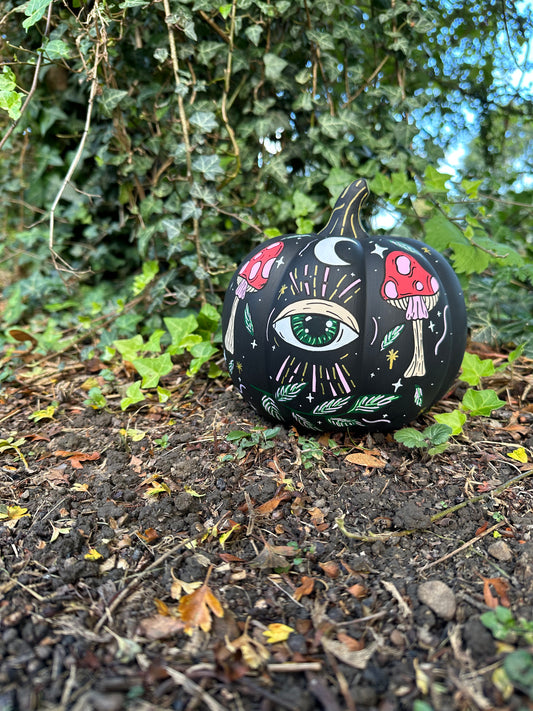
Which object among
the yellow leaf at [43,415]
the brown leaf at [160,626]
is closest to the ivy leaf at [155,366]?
the yellow leaf at [43,415]

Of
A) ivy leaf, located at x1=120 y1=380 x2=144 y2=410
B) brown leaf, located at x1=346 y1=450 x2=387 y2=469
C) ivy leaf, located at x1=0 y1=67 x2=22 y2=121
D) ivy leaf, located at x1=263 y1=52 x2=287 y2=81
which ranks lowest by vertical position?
ivy leaf, located at x1=120 y1=380 x2=144 y2=410

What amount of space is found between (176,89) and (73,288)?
1.72 metres

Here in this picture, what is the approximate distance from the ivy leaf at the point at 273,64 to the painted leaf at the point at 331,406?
74.3 inches

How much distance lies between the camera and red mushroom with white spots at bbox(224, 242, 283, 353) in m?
2.18

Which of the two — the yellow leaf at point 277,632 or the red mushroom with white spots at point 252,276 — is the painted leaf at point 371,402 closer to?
the red mushroom with white spots at point 252,276

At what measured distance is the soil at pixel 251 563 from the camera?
48.7 inches

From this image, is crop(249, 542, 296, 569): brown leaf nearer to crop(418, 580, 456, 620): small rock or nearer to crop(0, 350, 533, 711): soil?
crop(0, 350, 533, 711): soil

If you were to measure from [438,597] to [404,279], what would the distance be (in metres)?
1.09

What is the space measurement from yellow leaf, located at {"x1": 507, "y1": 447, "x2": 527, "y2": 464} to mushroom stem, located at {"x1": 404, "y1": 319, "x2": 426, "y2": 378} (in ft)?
1.74

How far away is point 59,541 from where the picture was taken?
5.66 feet

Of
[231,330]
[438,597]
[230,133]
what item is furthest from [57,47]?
[438,597]

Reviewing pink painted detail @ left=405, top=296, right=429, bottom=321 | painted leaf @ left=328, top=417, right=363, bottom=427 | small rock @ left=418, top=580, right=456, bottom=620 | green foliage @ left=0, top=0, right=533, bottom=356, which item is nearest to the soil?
small rock @ left=418, top=580, right=456, bottom=620

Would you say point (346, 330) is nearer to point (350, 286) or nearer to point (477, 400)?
point (350, 286)

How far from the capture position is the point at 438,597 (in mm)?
1476
